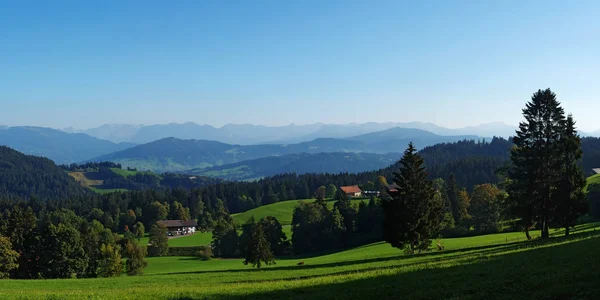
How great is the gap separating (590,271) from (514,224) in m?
38.6

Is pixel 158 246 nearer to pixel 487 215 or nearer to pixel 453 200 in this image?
pixel 453 200

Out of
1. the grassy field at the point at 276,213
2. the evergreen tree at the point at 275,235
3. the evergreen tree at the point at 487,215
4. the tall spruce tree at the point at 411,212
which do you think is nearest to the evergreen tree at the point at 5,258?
the tall spruce tree at the point at 411,212

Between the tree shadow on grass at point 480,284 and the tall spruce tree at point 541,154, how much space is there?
20.6 meters

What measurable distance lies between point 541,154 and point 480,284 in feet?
102

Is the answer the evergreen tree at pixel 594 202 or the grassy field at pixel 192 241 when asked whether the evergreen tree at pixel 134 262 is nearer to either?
the grassy field at pixel 192 241

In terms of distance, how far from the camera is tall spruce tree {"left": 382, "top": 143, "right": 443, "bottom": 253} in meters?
44.9

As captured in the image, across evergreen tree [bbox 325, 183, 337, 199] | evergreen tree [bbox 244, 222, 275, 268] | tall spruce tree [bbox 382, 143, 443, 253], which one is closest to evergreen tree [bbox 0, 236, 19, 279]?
evergreen tree [bbox 244, 222, 275, 268]

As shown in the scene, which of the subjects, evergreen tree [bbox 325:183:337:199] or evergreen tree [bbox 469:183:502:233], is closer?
evergreen tree [bbox 469:183:502:233]

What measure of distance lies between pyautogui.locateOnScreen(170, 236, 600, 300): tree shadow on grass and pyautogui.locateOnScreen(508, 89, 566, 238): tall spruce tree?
810 inches

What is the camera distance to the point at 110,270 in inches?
2837

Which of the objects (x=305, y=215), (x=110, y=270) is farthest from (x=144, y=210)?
(x=110, y=270)

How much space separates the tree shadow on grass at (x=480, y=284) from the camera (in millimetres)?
15844

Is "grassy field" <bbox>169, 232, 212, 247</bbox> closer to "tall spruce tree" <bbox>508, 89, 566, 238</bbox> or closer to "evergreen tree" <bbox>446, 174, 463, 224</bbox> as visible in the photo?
"evergreen tree" <bbox>446, 174, 463, 224</bbox>

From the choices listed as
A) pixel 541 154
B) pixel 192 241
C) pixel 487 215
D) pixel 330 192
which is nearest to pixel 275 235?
pixel 192 241
